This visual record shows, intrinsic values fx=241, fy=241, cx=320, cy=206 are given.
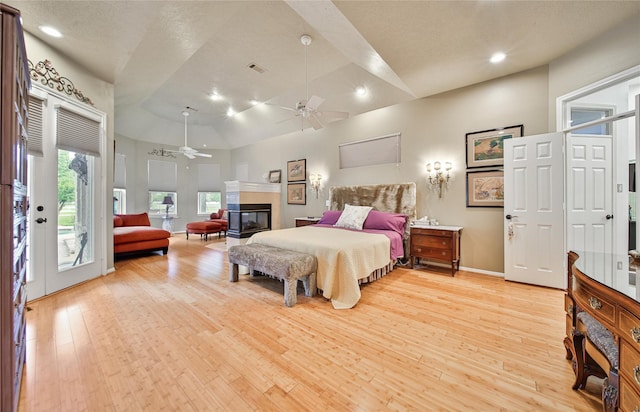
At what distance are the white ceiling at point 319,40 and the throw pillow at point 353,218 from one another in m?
2.24

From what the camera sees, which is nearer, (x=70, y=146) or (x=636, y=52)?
(x=636, y=52)

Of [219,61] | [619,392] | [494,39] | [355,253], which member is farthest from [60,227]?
[494,39]

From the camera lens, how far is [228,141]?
8742 millimetres

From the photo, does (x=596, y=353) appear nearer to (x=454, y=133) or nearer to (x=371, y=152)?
(x=454, y=133)

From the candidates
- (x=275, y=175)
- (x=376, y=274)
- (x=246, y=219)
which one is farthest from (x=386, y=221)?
(x=275, y=175)

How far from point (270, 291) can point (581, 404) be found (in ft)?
9.33

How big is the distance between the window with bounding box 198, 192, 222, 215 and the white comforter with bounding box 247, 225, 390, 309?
21.8 feet

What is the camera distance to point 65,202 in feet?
10.9

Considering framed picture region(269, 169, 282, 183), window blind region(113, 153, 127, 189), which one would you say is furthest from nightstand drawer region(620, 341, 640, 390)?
window blind region(113, 153, 127, 189)

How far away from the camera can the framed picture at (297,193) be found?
6578 millimetres

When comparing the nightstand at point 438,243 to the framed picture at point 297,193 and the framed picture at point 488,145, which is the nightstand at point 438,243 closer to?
the framed picture at point 488,145

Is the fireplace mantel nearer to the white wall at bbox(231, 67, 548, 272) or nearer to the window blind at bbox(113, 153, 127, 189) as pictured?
the white wall at bbox(231, 67, 548, 272)

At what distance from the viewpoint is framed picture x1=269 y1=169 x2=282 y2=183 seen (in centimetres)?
723

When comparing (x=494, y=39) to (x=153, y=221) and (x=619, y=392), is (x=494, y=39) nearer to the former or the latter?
(x=619, y=392)
